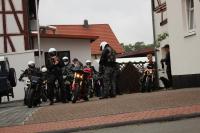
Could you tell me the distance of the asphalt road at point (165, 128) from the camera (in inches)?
415

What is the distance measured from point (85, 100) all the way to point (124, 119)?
25.9 ft

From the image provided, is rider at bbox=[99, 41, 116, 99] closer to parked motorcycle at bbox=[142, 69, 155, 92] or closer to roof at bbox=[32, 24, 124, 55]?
parked motorcycle at bbox=[142, 69, 155, 92]

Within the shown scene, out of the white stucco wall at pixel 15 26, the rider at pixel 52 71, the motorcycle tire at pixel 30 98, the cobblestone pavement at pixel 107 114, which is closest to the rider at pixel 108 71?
the rider at pixel 52 71

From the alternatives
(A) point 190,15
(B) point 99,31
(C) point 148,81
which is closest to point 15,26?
(C) point 148,81

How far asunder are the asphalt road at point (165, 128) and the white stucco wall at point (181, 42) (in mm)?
9585

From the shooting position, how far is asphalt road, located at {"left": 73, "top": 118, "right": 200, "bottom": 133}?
10.5 meters

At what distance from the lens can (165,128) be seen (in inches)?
432

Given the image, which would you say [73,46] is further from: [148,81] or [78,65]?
[78,65]

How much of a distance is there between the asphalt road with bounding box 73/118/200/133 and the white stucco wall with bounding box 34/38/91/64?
31.7m

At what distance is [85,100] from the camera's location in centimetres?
2020

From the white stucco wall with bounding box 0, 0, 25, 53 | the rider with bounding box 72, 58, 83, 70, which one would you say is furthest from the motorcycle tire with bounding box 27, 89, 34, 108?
the white stucco wall with bounding box 0, 0, 25, 53

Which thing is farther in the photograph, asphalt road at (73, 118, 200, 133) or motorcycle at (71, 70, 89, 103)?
motorcycle at (71, 70, 89, 103)

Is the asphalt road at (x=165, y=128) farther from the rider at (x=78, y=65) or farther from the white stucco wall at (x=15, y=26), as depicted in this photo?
the white stucco wall at (x=15, y=26)

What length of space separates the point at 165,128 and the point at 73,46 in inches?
1321
